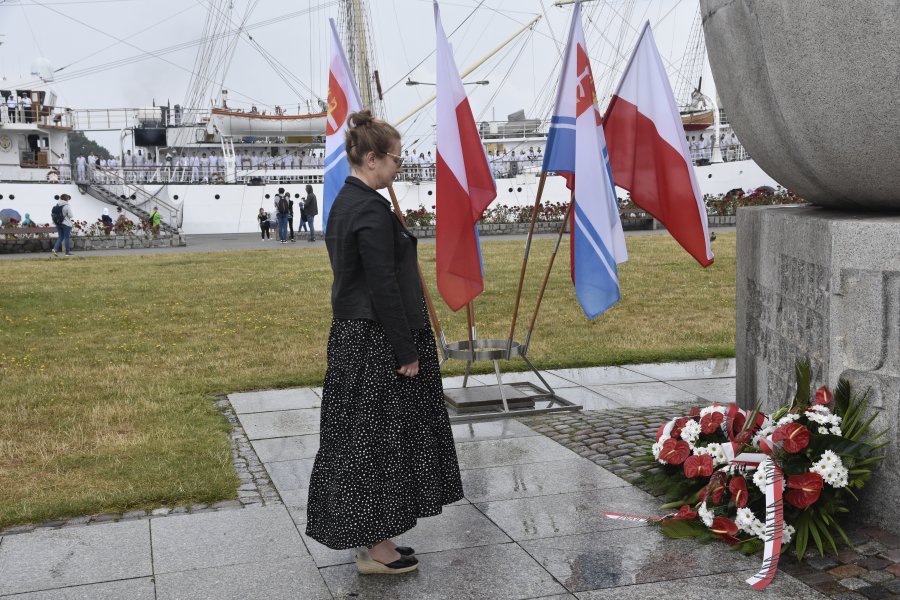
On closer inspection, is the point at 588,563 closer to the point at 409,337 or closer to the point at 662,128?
the point at 409,337

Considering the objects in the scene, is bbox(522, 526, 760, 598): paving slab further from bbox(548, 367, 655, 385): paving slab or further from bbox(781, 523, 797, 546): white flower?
bbox(548, 367, 655, 385): paving slab

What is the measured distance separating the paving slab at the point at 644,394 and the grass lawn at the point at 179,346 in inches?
44.3

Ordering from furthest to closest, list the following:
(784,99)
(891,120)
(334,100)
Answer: (334,100)
(784,99)
(891,120)

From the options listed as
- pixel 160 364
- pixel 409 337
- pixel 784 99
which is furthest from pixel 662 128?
pixel 160 364

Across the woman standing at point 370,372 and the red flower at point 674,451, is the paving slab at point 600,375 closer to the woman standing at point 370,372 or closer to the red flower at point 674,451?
the red flower at point 674,451

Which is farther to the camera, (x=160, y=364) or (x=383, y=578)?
(x=160, y=364)

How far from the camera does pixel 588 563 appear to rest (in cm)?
402

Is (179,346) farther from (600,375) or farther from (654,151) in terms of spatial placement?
(654,151)

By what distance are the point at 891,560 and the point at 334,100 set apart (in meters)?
4.67

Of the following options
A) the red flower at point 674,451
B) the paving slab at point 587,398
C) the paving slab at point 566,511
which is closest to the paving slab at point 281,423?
the paving slab at point 587,398

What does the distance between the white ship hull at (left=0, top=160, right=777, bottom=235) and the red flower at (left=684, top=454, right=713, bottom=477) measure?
1469 inches

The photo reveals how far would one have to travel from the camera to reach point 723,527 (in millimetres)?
4223

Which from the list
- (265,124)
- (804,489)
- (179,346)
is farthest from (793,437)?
(265,124)

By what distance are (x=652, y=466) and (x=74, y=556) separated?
117 inches
